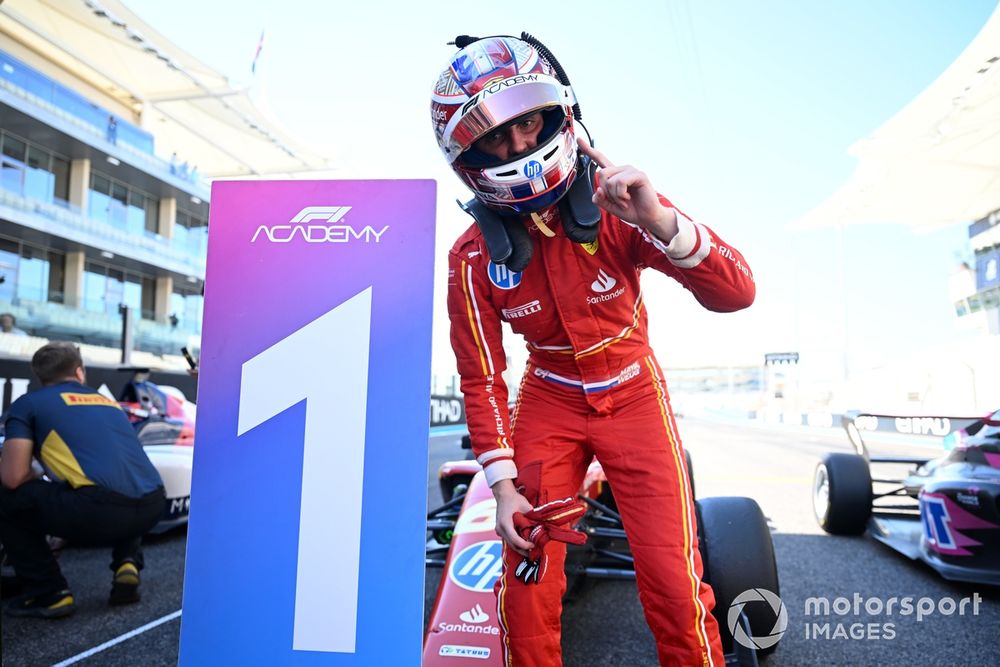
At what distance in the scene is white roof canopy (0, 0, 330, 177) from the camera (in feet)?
68.2

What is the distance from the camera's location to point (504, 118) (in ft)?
5.23

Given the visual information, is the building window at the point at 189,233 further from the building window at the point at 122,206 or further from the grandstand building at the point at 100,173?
the building window at the point at 122,206

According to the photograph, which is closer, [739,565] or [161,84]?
[739,565]

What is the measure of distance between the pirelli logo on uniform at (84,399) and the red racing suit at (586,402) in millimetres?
2401

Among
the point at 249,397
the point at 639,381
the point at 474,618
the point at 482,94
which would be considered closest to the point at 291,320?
the point at 249,397

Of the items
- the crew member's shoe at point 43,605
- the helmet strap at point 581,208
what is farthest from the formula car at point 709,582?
the crew member's shoe at point 43,605

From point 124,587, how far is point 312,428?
236 centimetres

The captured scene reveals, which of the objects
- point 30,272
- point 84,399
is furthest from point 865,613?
point 30,272

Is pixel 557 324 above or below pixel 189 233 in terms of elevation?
below

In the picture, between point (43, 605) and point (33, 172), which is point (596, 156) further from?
point (33, 172)

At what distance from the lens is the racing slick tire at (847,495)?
4383 millimetres

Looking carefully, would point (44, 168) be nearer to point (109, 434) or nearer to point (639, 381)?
point (109, 434)

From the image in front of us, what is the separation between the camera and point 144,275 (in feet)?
80.7

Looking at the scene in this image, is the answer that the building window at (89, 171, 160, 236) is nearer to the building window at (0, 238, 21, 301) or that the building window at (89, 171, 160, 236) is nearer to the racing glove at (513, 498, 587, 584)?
the building window at (0, 238, 21, 301)
